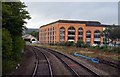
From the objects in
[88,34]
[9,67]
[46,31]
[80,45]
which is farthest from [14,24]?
[46,31]

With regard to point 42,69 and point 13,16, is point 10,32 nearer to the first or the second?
point 13,16

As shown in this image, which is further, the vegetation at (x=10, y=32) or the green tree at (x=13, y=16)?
the green tree at (x=13, y=16)

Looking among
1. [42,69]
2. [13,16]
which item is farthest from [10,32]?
[42,69]

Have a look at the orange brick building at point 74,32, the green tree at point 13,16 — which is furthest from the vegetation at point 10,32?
the orange brick building at point 74,32

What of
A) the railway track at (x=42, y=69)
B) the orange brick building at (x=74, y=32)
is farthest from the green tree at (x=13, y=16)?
the orange brick building at (x=74, y=32)

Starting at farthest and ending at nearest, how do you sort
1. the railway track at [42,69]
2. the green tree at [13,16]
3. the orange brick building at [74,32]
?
the orange brick building at [74,32] < the green tree at [13,16] < the railway track at [42,69]

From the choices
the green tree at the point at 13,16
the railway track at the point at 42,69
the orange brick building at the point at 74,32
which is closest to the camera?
the railway track at the point at 42,69

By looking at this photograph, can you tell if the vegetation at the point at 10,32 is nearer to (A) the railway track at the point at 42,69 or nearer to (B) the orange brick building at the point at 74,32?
(A) the railway track at the point at 42,69

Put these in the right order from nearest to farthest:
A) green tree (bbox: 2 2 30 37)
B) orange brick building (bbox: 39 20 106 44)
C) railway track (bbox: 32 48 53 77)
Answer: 1. railway track (bbox: 32 48 53 77)
2. green tree (bbox: 2 2 30 37)
3. orange brick building (bbox: 39 20 106 44)

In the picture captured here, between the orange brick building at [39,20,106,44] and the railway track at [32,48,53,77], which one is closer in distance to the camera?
the railway track at [32,48,53,77]

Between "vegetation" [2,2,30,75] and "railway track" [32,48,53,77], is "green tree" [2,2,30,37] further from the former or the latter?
"railway track" [32,48,53,77]

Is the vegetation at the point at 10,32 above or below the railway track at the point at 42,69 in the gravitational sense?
above

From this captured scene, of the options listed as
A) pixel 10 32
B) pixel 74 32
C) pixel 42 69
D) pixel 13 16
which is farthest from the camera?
pixel 74 32

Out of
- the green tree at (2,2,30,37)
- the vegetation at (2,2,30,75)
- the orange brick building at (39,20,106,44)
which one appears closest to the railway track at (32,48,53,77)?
the vegetation at (2,2,30,75)
